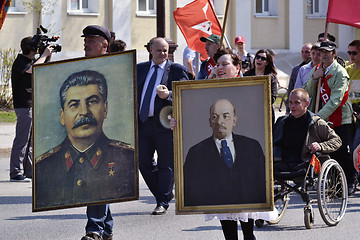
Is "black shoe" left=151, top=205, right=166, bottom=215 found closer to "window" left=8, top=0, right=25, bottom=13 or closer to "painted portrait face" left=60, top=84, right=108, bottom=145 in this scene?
"painted portrait face" left=60, top=84, right=108, bottom=145

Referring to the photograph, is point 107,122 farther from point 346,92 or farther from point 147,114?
point 346,92

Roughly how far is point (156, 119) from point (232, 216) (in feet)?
10.9

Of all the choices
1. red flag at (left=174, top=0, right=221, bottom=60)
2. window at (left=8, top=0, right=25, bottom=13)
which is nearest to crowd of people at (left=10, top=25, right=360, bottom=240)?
red flag at (left=174, top=0, right=221, bottom=60)

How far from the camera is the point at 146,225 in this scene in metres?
8.82

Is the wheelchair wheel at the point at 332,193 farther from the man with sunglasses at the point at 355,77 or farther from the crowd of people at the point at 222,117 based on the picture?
the man with sunglasses at the point at 355,77

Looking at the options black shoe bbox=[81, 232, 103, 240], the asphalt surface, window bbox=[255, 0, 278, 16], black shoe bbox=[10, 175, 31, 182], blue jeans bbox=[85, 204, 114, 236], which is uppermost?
window bbox=[255, 0, 278, 16]

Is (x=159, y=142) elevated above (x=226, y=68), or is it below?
below

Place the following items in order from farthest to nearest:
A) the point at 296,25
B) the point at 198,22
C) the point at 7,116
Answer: the point at 296,25
the point at 7,116
the point at 198,22

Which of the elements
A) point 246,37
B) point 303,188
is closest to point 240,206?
point 303,188

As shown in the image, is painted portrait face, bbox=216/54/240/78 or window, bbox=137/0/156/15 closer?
painted portrait face, bbox=216/54/240/78

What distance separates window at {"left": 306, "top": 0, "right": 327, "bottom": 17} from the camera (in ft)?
105

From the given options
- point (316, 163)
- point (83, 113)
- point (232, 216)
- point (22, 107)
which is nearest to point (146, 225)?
point (316, 163)

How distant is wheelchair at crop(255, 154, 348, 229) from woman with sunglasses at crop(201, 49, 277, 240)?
214cm

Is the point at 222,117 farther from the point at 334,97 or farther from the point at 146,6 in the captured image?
the point at 146,6
